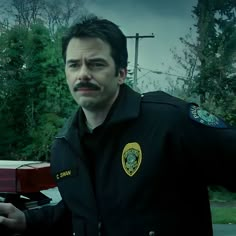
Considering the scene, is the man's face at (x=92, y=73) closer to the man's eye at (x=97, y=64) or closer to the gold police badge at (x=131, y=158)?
the man's eye at (x=97, y=64)

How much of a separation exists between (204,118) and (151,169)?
0.68 ft

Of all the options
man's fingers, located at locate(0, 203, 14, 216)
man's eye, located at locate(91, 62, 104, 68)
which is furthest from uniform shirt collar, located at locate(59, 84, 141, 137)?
man's fingers, located at locate(0, 203, 14, 216)

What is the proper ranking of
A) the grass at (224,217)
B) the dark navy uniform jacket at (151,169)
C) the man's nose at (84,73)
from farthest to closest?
the grass at (224,217)
the man's nose at (84,73)
the dark navy uniform jacket at (151,169)

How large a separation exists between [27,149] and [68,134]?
49.7 ft

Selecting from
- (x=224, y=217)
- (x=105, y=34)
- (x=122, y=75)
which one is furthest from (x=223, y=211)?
(x=105, y=34)

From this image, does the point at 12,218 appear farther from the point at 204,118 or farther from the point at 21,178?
the point at 204,118

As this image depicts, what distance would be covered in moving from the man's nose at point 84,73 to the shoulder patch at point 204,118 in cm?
31

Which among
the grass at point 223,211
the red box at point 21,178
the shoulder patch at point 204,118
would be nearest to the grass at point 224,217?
the grass at point 223,211

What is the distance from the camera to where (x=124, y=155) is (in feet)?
4.82

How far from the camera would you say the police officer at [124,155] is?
1.41m

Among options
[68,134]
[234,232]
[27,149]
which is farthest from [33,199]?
[27,149]

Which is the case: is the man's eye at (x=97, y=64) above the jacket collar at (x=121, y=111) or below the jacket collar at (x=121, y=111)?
above

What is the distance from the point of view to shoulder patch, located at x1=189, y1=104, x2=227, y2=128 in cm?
142

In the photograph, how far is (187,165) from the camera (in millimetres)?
1408
